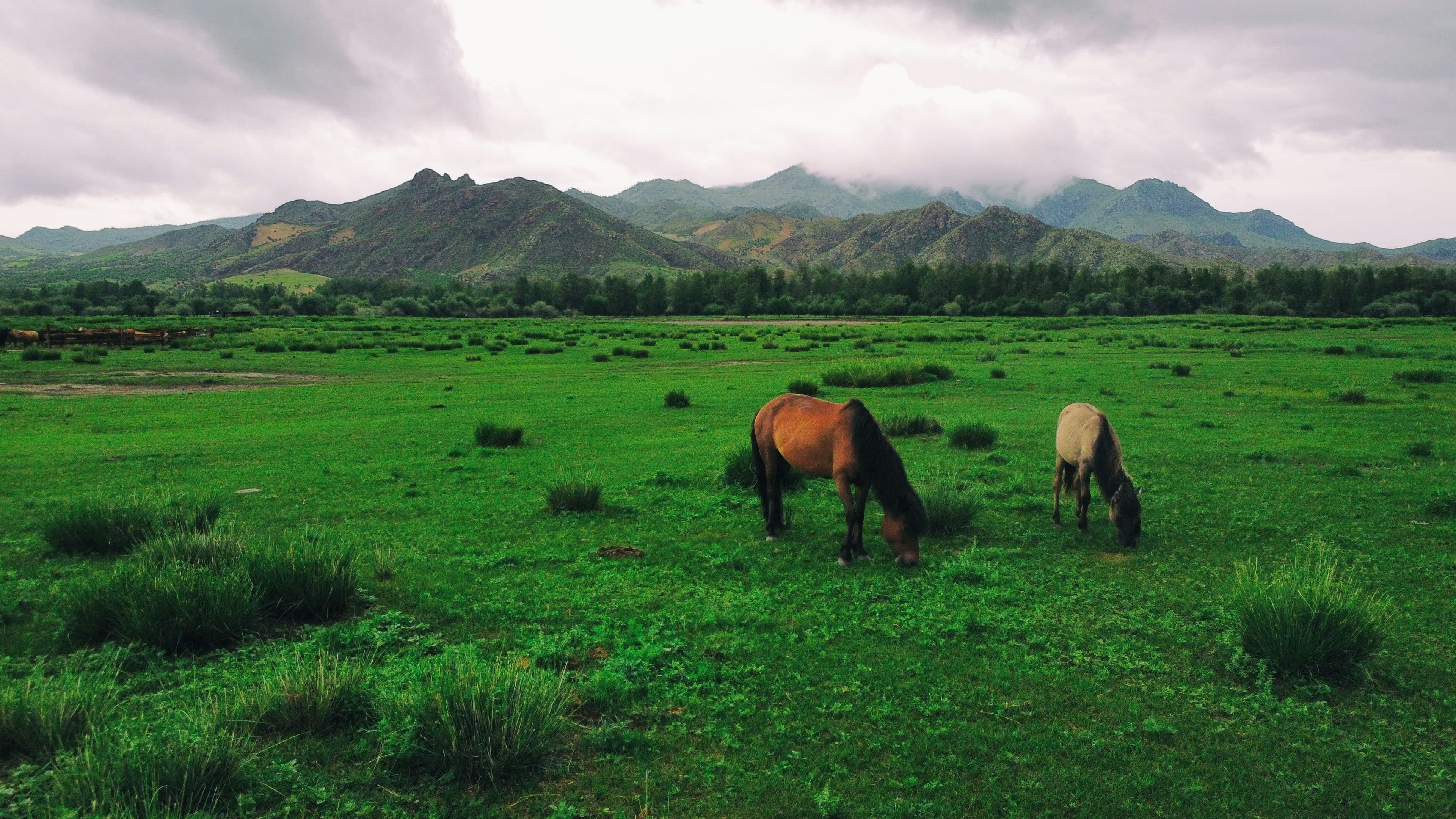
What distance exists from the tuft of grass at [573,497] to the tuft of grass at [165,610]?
182 inches

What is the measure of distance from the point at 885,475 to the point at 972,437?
757 centimetres

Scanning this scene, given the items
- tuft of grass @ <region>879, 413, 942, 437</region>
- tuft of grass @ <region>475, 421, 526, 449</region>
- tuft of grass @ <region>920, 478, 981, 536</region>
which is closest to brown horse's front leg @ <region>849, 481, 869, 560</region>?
tuft of grass @ <region>920, 478, 981, 536</region>

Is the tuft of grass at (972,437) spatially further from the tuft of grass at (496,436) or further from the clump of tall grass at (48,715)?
the clump of tall grass at (48,715)

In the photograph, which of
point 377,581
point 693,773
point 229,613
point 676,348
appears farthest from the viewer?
point 676,348

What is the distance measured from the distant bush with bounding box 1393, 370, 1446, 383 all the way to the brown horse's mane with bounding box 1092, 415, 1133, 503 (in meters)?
24.3

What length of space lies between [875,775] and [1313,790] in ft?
8.96

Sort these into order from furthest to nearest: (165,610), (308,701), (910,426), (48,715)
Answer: (910,426) → (165,610) → (308,701) → (48,715)

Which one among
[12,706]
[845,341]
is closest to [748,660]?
[12,706]

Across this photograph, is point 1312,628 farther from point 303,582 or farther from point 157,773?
point 303,582

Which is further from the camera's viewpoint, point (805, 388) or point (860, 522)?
point (805, 388)

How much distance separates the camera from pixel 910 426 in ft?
55.1

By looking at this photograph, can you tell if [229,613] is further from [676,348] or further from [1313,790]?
[676,348]

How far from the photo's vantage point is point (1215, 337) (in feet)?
168

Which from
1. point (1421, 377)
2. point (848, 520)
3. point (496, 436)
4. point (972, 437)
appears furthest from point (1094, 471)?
point (1421, 377)
